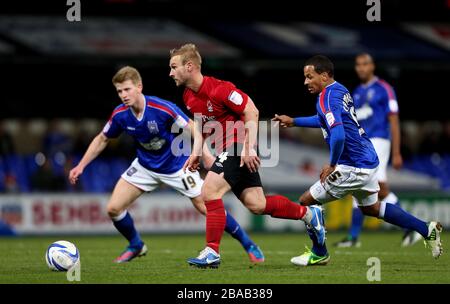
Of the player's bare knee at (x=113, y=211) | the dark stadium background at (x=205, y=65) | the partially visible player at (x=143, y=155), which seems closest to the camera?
the partially visible player at (x=143, y=155)

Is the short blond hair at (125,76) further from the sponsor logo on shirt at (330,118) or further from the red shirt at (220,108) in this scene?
the sponsor logo on shirt at (330,118)

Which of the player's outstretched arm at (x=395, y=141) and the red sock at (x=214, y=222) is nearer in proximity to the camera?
the red sock at (x=214, y=222)

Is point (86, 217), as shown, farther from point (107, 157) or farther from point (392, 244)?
point (392, 244)

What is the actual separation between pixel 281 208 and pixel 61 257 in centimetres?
203

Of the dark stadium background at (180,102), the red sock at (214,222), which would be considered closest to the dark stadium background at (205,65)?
the dark stadium background at (180,102)

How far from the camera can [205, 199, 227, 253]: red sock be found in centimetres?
865

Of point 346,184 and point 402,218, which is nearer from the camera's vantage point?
point 346,184

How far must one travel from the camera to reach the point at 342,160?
365 inches

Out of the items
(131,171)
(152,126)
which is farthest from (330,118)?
(131,171)

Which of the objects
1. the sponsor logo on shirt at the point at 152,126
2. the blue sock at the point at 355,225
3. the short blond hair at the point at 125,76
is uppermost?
the short blond hair at the point at 125,76

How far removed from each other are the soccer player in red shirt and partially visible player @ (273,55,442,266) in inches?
13.2

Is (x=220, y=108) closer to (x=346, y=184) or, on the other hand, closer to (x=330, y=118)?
(x=330, y=118)

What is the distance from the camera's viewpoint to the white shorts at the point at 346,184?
9.22 metres

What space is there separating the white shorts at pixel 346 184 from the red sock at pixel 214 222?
3.70 ft
